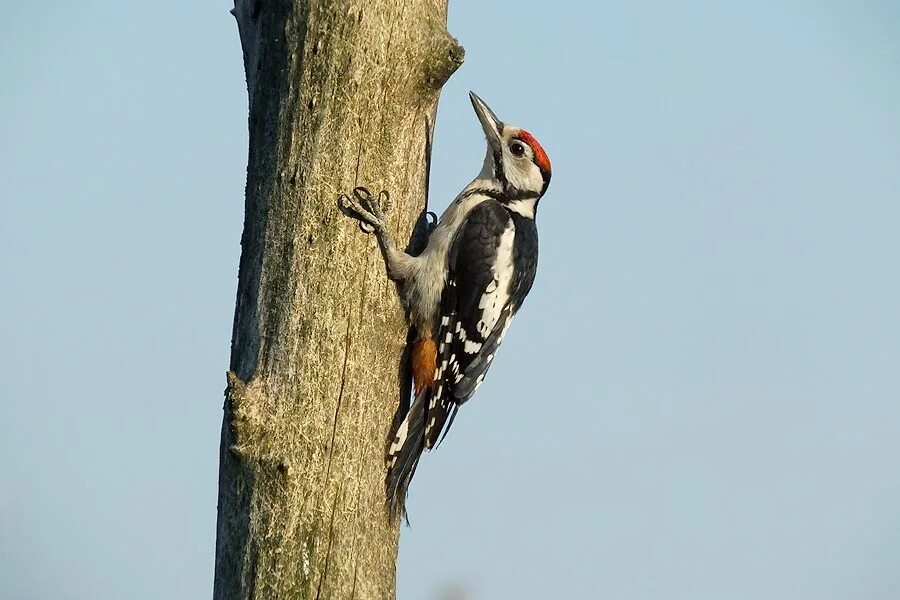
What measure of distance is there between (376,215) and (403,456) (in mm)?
836

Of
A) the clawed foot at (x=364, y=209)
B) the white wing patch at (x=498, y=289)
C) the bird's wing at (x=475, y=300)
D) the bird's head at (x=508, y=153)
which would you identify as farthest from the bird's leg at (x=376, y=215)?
the bird's head at (x=508, y=153)

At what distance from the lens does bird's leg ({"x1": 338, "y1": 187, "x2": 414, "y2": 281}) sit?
3383 millimetres

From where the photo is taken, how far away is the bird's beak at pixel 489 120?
477cm

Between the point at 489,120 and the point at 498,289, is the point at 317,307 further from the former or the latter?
the point at 489,120

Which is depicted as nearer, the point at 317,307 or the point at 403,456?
the point at 317,307

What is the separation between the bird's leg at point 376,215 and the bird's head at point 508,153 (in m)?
1.24

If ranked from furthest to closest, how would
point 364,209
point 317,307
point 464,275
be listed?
1. point 464,275
2. point 364,209
3. point 317,307

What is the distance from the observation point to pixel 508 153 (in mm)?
4773

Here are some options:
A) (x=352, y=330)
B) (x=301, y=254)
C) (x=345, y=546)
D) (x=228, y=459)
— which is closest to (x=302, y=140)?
(x=301, y=254)

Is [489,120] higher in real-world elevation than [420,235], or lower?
higher

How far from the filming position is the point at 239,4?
12.2ft

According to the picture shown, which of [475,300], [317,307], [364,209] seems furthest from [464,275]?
[317,307]

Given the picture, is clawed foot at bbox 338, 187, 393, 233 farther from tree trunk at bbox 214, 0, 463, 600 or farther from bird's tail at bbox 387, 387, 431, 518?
bird's tail at bbox 387, 387, 431, 518

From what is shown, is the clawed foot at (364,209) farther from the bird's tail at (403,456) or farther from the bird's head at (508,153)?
the bird's head at (508,153)
